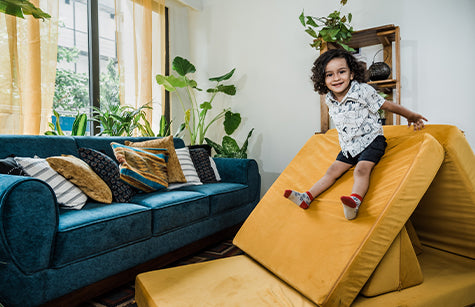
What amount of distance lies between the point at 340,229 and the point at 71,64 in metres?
2.90

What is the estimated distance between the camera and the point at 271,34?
357 cm

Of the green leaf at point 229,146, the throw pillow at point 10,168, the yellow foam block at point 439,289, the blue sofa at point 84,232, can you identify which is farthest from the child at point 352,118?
the green leaf at point 229,146

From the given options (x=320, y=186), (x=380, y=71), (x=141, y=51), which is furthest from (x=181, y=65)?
(x=320, y=186)

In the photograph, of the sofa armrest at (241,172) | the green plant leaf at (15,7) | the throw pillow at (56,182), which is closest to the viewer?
the green plant leaf at (15,7)

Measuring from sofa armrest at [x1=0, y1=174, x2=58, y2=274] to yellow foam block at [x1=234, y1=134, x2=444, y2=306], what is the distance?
89cm

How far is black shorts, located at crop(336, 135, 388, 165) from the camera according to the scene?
1.42 m

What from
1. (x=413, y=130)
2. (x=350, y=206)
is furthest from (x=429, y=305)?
(x=413, y=130)

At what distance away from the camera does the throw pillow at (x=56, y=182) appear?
149 cm

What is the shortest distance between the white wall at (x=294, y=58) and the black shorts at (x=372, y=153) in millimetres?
1636

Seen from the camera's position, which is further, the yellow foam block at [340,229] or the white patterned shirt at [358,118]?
the white patterned shirt at [358,118]

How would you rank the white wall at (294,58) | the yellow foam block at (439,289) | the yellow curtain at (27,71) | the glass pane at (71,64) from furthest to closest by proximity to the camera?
1. the glass pane at (71,64)
2. the white wall at (294,58)
3. the yellow curtain at (27,71)
4. the yellow foam block at (439,289)

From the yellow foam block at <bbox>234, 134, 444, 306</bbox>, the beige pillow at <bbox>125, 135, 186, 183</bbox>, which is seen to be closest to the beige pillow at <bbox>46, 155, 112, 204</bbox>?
the beige pillow at <bbox>125, 135, 186, 183</bbox>

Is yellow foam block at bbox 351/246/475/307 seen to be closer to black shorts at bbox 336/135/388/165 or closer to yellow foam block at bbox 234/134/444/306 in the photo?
yellow foam block at bbox 234/134/444/306

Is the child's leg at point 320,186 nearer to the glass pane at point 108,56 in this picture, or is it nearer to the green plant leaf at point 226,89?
the green plant leaf at point 226,89
